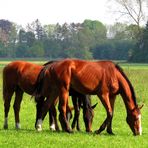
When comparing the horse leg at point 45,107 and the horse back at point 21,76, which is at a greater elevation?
the horse back at point 21,76

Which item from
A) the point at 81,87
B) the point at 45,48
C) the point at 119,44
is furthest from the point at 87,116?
the point at 45,48

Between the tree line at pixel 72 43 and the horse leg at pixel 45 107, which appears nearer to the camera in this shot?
the horse leg at pixel 45 107

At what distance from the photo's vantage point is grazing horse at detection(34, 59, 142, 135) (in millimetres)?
11117

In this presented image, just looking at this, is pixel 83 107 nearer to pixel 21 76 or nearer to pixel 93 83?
pixel 93 83

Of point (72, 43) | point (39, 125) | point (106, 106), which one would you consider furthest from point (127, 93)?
point (72, 43)

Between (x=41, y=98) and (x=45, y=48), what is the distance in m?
103

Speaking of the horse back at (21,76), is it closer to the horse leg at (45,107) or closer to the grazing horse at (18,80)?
the grazing horse at (18,80)

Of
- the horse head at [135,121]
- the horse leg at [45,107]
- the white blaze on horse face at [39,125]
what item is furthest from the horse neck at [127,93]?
the white blaze on horse face at [39,125]

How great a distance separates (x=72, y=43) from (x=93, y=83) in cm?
9989

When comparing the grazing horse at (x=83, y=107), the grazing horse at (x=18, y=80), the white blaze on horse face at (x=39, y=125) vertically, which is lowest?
the white blaze on horse face at (x=39, y=125)

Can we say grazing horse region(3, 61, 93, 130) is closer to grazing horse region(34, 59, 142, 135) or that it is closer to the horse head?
grazing horse region(34, 59, 142, 135)

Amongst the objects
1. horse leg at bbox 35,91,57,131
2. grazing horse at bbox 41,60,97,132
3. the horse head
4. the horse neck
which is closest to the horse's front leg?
horse leg at bbox 35,91,57,131

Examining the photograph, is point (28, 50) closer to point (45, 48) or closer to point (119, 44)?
point (45, 48)

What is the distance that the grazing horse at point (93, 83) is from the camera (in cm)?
1112
